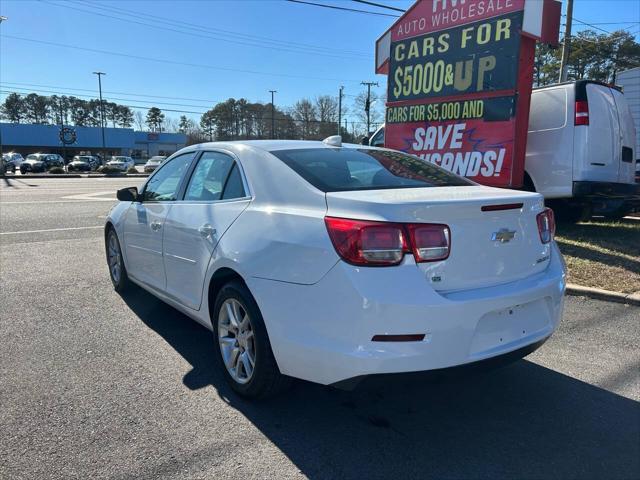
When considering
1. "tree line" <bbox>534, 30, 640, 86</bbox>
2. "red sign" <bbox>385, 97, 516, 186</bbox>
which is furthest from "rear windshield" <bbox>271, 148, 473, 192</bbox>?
"tree line" <bbox>534, 30, 640, 86</bbox>

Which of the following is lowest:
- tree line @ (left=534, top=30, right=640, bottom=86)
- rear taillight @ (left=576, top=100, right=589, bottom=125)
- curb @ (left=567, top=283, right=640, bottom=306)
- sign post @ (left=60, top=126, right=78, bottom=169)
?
curb @ (left=567, top=283, right=640, bottom=306)

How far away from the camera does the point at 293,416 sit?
293 cm

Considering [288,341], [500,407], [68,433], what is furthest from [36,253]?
[500,407]

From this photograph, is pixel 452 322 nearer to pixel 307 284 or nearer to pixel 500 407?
pixel 307 284

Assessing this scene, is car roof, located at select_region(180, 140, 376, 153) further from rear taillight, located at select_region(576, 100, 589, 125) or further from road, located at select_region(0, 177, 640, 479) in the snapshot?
rear taillight, located at select_region(576, 100, 589, 125)

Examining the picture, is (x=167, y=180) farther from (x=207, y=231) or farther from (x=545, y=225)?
(x=545, y=225)

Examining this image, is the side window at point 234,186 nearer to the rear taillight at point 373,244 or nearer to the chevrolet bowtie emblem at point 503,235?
the rear taillight at point 373,244

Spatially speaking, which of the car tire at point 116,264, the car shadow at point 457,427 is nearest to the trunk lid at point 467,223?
the car shadow at point 457,427

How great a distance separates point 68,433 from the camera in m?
2.75

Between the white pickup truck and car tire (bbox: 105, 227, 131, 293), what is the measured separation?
6.16m

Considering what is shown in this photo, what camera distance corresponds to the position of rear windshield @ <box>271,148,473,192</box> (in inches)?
117

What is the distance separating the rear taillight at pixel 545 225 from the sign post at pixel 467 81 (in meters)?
4.77

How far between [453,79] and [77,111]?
113 m

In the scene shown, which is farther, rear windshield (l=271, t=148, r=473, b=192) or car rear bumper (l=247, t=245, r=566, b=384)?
rear windshield (l=271, t=148, r=473, b=192)
